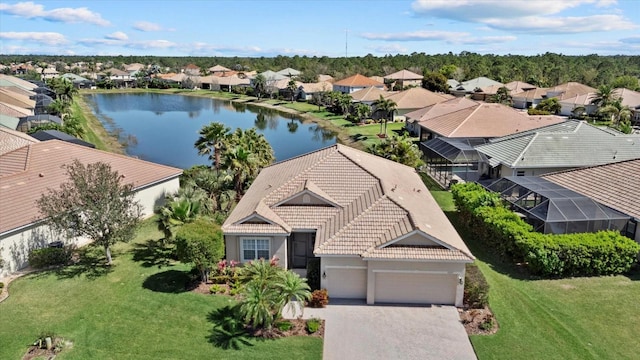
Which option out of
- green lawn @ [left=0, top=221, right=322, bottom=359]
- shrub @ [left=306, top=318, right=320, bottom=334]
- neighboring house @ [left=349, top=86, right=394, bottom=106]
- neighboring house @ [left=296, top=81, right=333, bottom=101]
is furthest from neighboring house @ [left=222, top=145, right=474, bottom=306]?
neighboring house @ [left=296, top=81, right=333, bottom=101]

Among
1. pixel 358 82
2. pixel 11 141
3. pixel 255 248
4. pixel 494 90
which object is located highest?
pixel 358 82

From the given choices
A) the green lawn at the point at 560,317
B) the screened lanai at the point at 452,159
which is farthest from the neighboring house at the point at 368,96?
the green lawn at the point at 560,317

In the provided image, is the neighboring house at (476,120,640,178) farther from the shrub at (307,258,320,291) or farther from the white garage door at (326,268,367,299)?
the shrub at (307,258,320,291)

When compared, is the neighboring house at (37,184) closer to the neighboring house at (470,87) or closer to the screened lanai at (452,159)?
the screened lanai at (452,159)

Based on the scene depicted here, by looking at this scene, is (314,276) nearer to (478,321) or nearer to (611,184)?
(478,321)

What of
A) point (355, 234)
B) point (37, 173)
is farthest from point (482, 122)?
point (37, 173)

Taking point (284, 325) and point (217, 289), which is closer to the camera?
point (284, 325)
